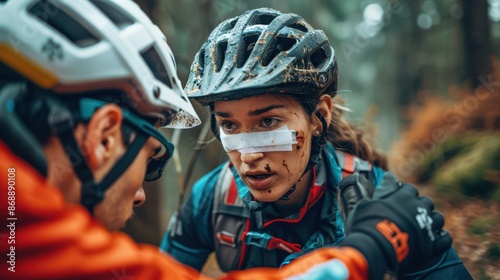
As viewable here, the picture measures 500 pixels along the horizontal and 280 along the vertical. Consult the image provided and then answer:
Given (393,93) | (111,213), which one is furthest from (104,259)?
(393,93)

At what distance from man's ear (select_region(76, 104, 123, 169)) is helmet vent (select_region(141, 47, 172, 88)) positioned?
1.15 feet

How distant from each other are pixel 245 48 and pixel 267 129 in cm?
61

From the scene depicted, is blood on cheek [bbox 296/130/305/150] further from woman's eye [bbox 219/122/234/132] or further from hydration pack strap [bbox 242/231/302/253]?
hydration pack strap [bbox 242/231/302/253]

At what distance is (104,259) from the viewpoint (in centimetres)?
154

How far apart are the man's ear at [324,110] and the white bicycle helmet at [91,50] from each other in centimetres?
114

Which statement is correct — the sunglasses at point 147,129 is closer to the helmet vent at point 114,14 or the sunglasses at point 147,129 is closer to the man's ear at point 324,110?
the helmet vent at point 114,14

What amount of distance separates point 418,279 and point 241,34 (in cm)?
191

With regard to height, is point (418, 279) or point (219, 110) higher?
point (219, 110)

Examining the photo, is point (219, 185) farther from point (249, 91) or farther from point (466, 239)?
point (466, 239)

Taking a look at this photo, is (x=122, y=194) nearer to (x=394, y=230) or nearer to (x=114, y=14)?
(x=114, y=14)

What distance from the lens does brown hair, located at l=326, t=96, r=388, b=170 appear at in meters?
3.46

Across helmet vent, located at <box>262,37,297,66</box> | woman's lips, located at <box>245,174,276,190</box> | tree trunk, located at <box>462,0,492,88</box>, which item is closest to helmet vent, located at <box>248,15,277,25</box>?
helmet vent, located at <box>262,37,297,66</box>

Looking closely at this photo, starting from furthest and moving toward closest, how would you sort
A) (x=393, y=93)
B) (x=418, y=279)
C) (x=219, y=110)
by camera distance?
(x=393, y=93), (x=219, y=110), (x=418, y=279)

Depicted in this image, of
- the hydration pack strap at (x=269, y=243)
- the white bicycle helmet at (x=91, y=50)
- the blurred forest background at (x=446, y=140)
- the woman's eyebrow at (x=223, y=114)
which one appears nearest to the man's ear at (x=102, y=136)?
the white bicycle helmet at (x=91, y=50)
